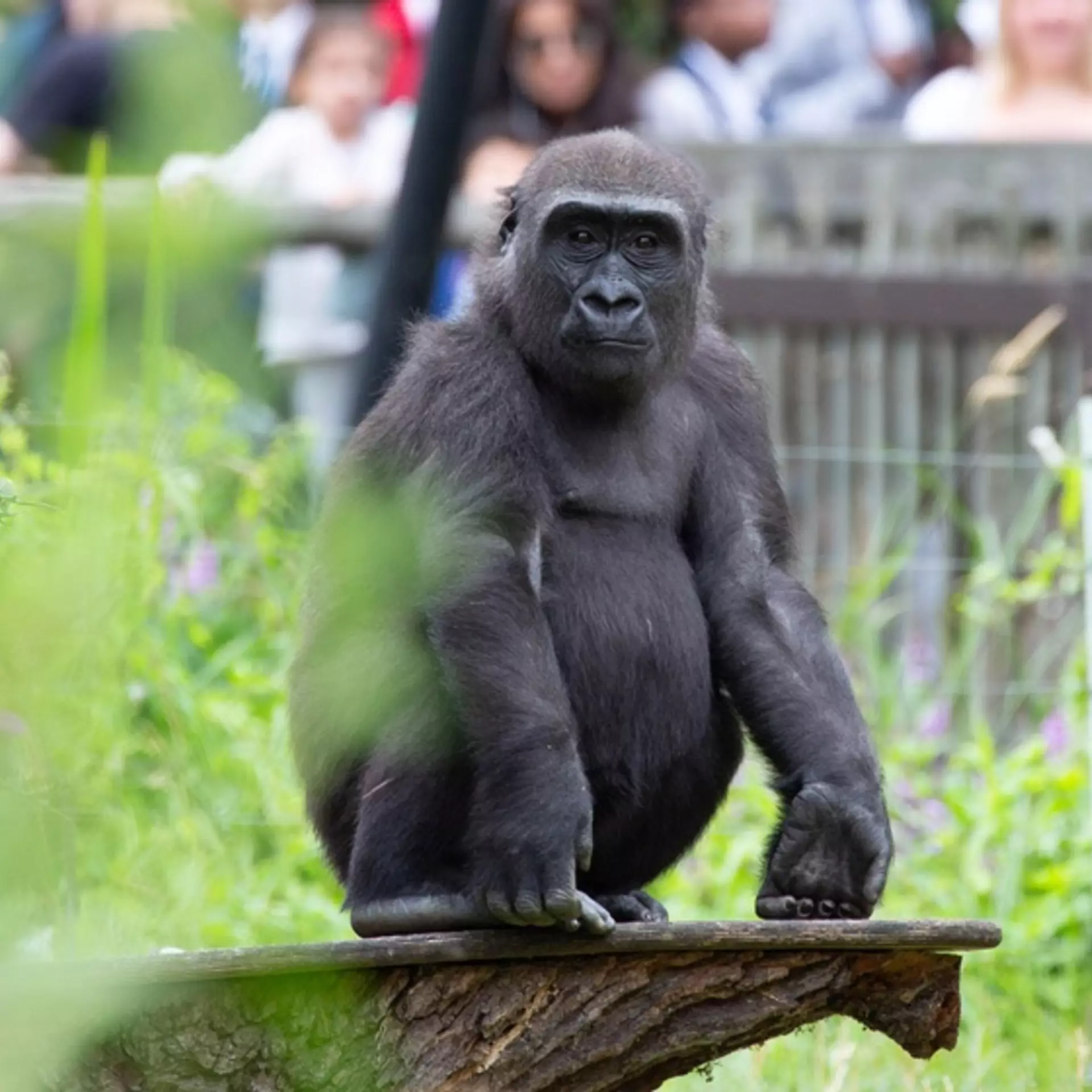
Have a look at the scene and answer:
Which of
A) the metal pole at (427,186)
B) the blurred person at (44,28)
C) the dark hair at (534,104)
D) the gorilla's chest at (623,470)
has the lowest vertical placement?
the gorilla's chest at (623,470)

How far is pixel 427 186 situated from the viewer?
17.9 feet

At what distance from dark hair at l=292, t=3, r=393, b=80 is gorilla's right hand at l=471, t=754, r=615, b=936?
536cm

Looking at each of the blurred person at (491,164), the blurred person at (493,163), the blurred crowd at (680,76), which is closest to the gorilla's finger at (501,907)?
the blurred crowd at (680,76)

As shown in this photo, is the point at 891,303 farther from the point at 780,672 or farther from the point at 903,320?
the point at 780,672

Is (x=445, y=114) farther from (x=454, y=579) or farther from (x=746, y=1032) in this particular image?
(x=746, y=1032)

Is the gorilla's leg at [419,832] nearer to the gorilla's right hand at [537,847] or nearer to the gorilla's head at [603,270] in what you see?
the gorilla's right hand at [537,847]

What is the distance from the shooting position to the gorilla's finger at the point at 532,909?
10.1 ft

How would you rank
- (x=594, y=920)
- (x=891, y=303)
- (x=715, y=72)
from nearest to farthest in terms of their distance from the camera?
(x=594, y=920)
(x=891, y=303)
(x=715, y=72)

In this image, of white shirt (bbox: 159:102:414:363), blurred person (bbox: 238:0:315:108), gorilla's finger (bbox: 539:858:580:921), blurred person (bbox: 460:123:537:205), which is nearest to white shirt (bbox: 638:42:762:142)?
blurred person (bbox: 460:123:537:205)

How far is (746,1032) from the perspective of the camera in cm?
315

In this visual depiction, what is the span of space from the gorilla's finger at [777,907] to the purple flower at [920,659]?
3.51 metres

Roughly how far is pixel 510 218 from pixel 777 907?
4.32ft

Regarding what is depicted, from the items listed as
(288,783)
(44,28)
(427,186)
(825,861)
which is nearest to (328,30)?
(44,28)

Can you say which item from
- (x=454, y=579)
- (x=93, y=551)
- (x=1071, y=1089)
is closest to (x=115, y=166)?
(x=93, y=551)
